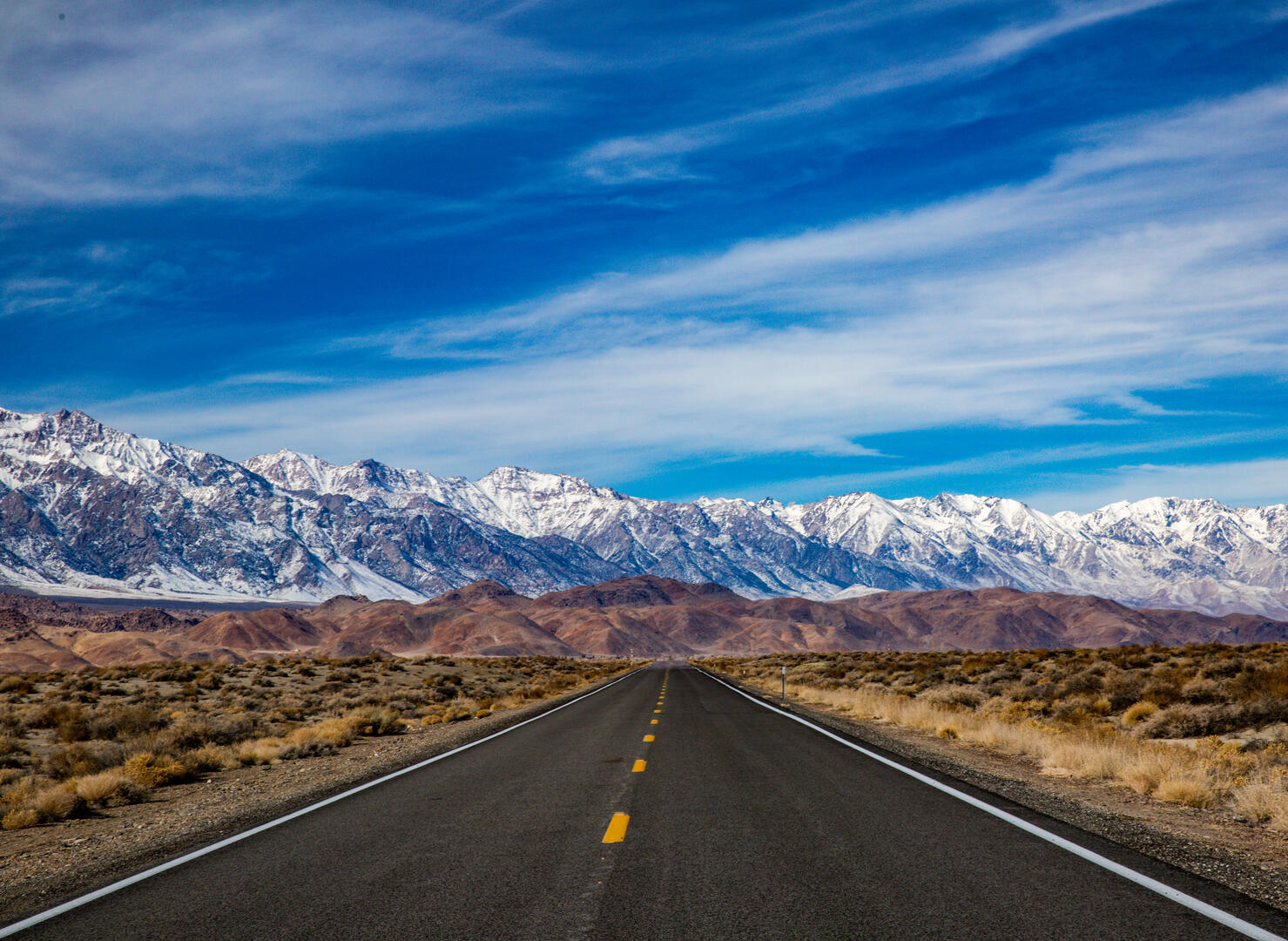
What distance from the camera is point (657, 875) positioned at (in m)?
6.83

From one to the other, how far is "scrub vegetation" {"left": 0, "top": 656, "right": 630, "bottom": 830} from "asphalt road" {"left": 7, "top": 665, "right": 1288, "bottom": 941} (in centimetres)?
486

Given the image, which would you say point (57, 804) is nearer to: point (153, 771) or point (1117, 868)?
point (153, 771)

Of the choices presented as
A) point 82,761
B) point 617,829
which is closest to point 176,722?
point 82,761

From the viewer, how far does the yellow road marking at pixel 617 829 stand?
813cm

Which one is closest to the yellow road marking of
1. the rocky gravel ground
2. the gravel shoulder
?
the rocky gravel ground

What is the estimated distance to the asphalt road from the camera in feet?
18.6

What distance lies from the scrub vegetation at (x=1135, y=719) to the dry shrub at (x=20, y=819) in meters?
13.6

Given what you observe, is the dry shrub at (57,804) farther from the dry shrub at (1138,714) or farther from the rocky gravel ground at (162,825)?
the dry shrub at (1138,714)

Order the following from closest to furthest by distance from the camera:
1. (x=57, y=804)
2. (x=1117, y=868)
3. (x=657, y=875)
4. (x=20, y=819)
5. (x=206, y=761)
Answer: (x=657, y=875)
(x=1117, y=868)
(x=20, y=819)
(x=57, y=804)
(x=206, y=761)

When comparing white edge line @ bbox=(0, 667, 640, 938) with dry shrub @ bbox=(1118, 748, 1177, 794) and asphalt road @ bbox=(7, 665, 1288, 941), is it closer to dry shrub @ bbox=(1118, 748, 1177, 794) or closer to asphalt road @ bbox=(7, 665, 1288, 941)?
asphalt road @ bbox=(7, 665, 1288, 941)

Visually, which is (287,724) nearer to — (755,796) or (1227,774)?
(755,796)

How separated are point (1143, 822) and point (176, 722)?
802 inches

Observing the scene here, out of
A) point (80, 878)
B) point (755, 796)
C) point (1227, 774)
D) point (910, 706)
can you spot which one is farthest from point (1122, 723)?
point (80, 878)

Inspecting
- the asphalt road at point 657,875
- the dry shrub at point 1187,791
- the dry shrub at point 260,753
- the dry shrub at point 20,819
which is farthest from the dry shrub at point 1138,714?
the dry shrub at point 20,819
